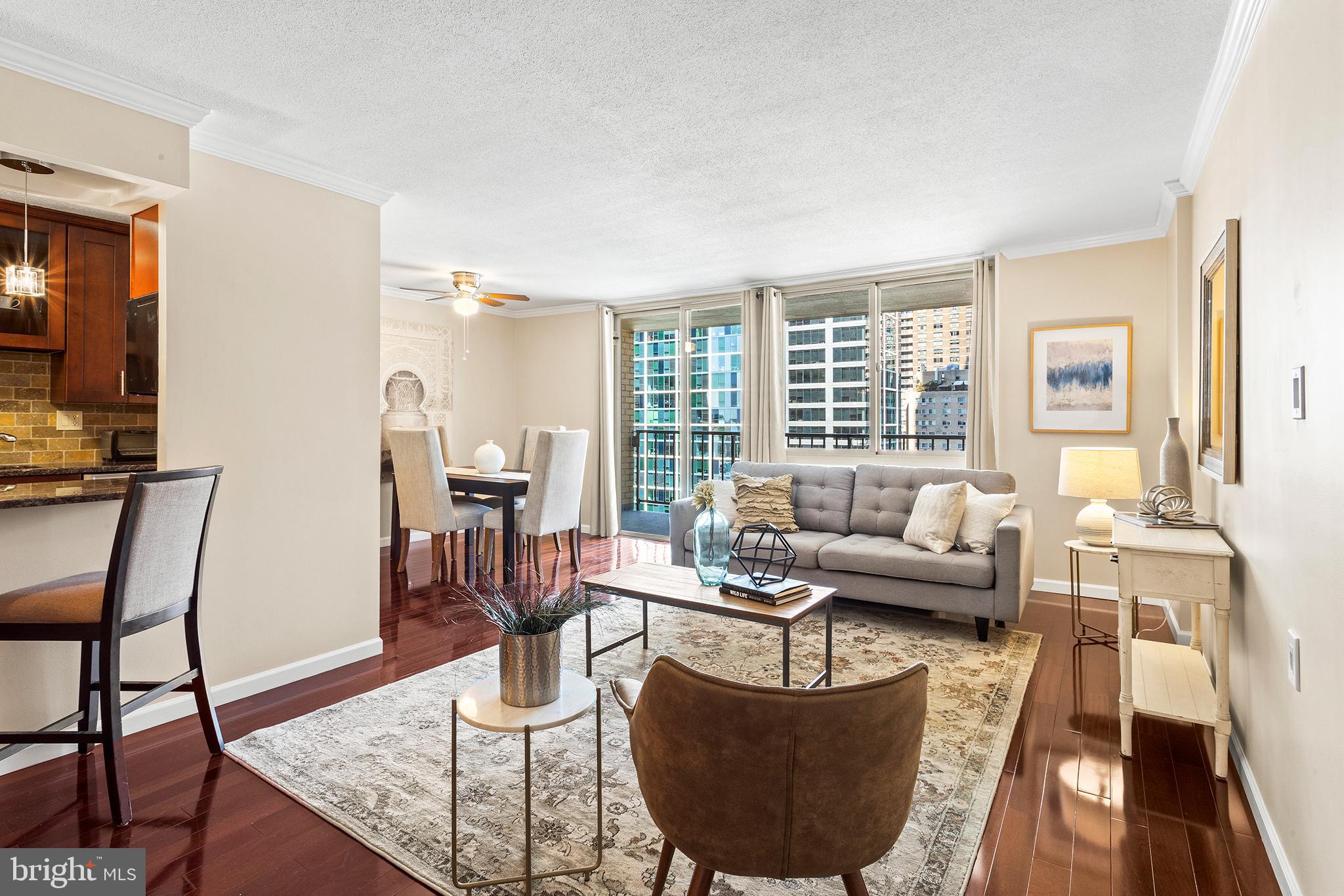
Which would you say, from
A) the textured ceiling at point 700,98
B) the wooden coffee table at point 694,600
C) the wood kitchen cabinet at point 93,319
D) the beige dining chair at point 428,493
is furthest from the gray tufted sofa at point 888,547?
the wood kitchen cabinet at point 93,319

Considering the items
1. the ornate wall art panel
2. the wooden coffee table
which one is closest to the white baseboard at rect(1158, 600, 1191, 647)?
the wooden coffee table

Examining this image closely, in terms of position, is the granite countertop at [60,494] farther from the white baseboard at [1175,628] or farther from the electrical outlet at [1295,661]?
the white baseboard at [1175,628]

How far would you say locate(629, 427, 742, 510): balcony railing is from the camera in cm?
669

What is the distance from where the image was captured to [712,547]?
3029 mm

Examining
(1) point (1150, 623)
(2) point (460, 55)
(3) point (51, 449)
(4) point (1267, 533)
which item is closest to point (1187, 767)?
(4) point (1267, 533)

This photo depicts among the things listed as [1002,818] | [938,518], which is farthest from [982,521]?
[1002,818]

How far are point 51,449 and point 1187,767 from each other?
19.9 ft

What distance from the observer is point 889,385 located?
5.51 meters

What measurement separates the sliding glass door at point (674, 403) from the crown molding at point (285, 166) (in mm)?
3535

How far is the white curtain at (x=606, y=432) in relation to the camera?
695cm

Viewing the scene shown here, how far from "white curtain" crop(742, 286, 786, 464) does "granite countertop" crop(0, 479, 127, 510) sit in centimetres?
446

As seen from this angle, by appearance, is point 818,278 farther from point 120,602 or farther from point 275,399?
point 120,602

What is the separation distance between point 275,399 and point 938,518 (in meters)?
3.58

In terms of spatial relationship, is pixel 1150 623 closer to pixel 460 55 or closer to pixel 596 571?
pixel 596 571
